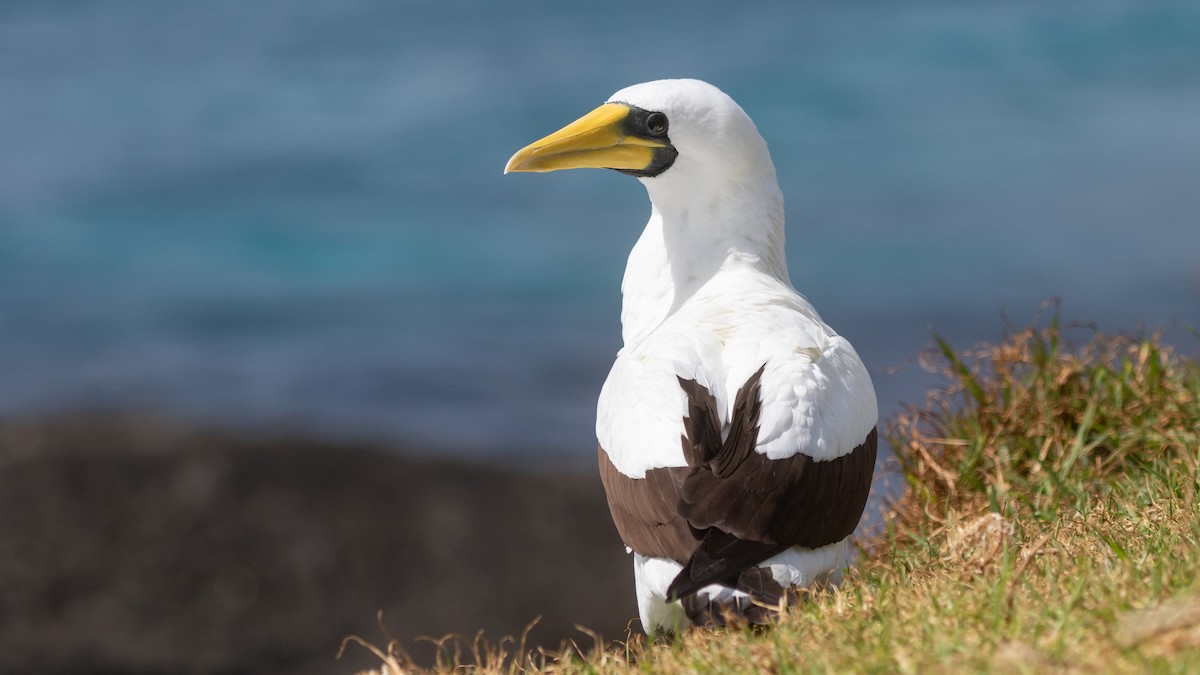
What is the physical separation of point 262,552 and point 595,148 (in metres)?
5.87

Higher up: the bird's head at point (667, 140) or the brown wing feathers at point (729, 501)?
the bird's head at point (667, 140)

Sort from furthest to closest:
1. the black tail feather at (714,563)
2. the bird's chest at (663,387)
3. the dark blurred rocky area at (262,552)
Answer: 1. the dark blurred rocky area at (262,552)
2. the bird's chest at (663,387)
3. the black tail feather at (714,563)

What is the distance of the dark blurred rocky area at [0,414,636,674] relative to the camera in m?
9.41

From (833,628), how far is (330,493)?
764cm

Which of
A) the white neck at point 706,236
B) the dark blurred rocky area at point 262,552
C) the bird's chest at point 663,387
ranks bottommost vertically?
the dark blurred rocky area at point 262,552

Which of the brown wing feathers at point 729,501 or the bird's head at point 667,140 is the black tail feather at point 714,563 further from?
the bird's head at point 667,140

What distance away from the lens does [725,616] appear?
3.79 m

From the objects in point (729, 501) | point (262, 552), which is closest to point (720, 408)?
point (729, 501)

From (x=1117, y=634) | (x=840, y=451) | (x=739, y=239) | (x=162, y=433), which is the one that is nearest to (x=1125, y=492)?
(x=840, y=451)

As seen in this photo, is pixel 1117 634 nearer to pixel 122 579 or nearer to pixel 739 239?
pixel 739 239

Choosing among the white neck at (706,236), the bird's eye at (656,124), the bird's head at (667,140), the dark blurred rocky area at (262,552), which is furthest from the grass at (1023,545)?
the dark blurred rocky area at (262,552)

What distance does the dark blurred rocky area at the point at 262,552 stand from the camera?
9406mm

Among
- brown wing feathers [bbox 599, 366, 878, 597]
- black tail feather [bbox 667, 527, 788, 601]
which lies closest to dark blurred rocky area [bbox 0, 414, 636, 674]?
brown wing feathers [bbox 599, 366, 878, 597]

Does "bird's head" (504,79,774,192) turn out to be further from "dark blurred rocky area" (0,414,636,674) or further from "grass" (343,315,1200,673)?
"dark blurred rocky area" (0,414,636,674)
